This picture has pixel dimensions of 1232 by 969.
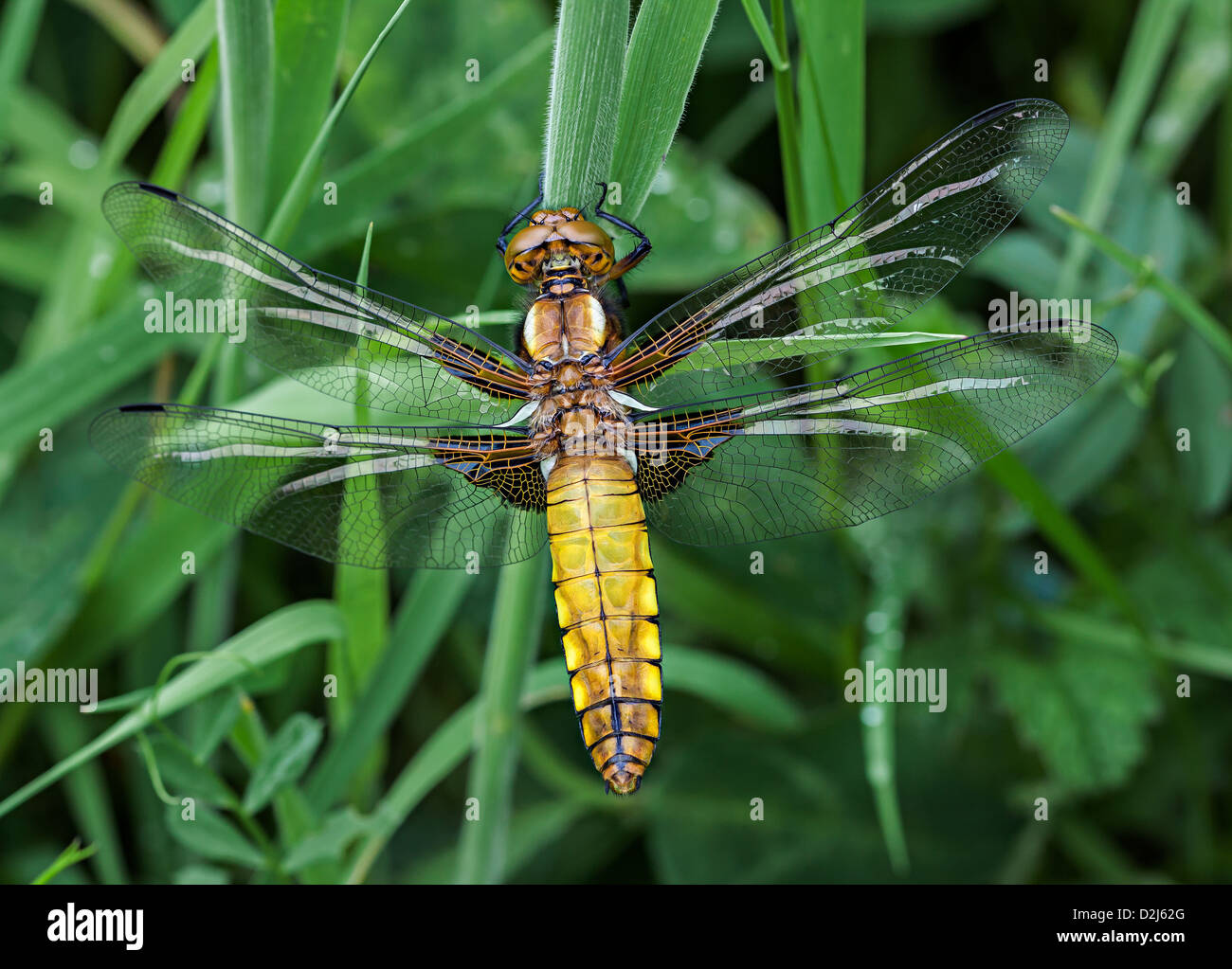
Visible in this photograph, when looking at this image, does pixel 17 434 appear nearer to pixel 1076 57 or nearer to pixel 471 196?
pixel 471 196

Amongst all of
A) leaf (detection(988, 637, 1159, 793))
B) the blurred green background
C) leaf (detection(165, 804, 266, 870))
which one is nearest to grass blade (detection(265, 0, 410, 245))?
the blurred green background

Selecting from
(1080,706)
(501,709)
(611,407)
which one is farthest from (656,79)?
(1080,706)

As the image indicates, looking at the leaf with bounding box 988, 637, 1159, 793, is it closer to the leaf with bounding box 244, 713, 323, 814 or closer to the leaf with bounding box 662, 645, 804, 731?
the leaf with bounding box 662, 645, 804, 731

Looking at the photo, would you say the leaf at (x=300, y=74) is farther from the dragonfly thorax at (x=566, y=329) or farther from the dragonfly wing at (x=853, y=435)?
the dragonfly wing at (x=853, y=435)

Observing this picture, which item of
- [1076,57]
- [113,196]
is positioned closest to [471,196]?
[113,196]

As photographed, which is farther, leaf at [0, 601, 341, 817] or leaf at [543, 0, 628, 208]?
leaf at [0, 601, 341, 817]

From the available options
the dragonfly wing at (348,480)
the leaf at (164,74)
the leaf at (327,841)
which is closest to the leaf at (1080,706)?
the dragonfly wing at (348,480)

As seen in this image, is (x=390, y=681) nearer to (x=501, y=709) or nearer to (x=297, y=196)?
(x=501, y=709)
